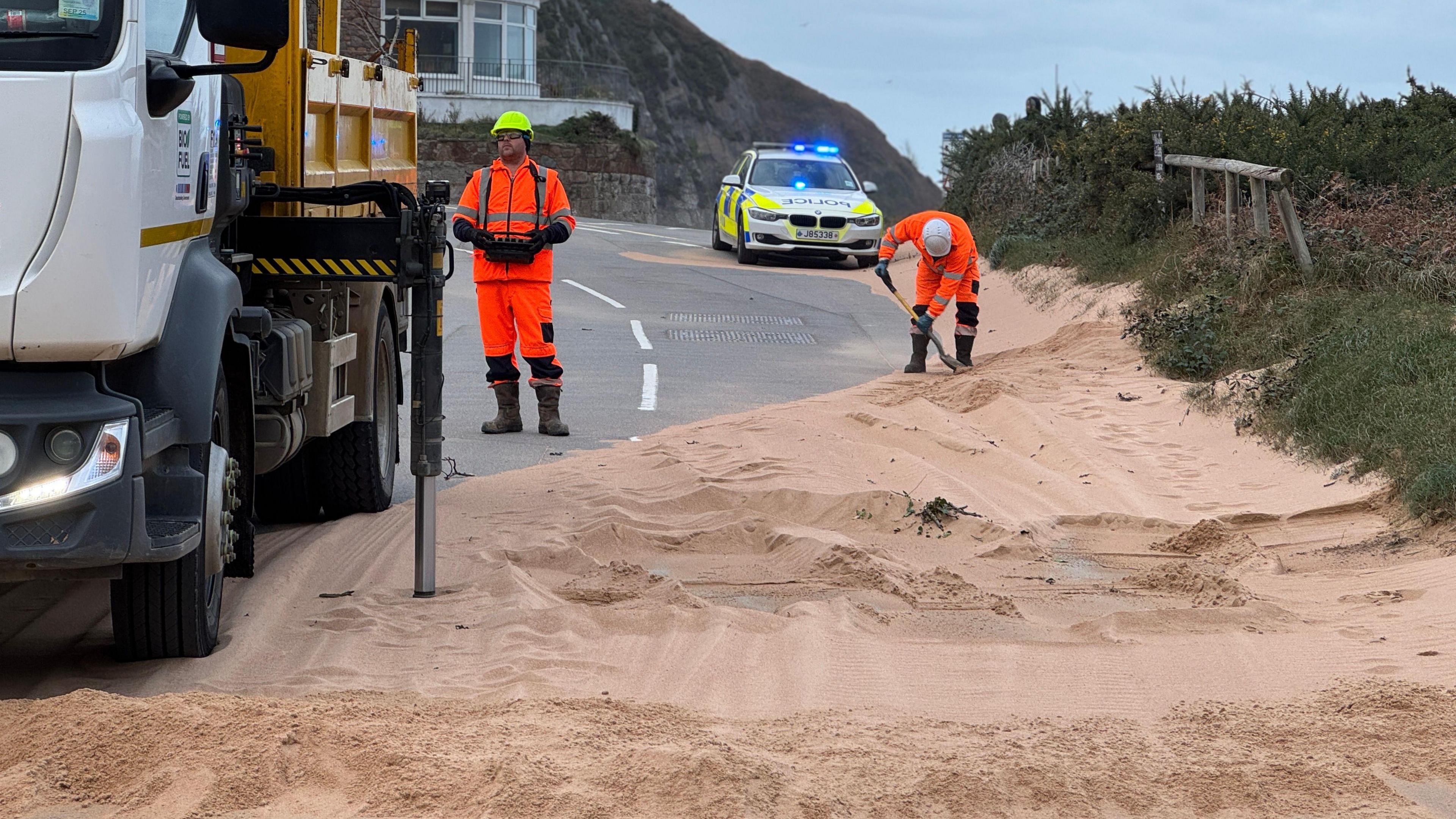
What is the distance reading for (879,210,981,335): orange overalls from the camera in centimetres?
1334

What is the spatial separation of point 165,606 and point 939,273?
9.65m

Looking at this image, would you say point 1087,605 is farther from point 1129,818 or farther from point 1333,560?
point 1129,818

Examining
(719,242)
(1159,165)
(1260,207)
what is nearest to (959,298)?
(1260,207)

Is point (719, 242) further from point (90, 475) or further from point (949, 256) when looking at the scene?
point (90, 475)

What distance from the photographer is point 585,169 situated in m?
46.6

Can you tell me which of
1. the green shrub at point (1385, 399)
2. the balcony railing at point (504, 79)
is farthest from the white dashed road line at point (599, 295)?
the balcony railing at point (504, 79)

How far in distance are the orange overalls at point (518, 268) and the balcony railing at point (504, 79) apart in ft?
125

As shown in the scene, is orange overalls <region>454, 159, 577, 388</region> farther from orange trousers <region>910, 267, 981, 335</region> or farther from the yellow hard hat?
orange trousers <region>910, 267, 981, 335</region>

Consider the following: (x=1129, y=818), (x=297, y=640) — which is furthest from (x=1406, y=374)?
(x=297, y=640)

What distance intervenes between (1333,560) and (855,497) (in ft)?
7.49

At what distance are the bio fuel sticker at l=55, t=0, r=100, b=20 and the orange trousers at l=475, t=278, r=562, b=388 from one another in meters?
5.63

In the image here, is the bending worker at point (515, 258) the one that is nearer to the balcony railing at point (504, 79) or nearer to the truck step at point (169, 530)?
the truck step at point (169, 530)

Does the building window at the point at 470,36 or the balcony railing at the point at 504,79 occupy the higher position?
the building window at the point at 470,36

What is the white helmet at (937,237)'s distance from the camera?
43.2 feet
